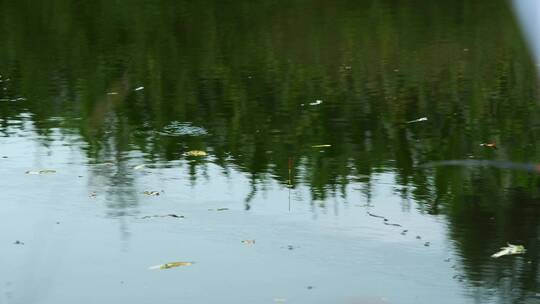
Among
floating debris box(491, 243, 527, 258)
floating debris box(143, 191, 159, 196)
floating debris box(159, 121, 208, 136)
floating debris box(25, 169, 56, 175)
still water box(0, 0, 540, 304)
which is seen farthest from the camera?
floating debris box(159, 121, 208, 136)

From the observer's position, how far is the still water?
13.4 ft

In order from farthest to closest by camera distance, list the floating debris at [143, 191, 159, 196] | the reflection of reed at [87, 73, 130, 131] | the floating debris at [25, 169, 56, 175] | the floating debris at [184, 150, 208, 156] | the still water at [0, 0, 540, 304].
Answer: the reflection of reed at [87, 73, 130, 131]
the floating debris at [184, 150, 208, 156]
the floating debris at [25, 169, 56, 175]
the floating debris at [143, 191, 159, 196]
the still water at [0, 0, 540, 304]

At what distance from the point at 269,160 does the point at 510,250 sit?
73.1 inches

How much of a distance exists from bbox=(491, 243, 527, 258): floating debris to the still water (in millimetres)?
33

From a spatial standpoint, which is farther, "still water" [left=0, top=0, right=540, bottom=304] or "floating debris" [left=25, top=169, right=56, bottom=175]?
"floating debris" [left=25, top=169, right=56, bottom=175]

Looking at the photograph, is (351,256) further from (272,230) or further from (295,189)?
(295,189)

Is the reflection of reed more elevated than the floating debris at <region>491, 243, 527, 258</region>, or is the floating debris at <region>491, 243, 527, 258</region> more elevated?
the reflection of reed

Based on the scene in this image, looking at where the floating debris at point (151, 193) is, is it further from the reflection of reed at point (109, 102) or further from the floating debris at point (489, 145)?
the floating debris at point (489, 145)

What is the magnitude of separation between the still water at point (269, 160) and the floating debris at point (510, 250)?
3cm

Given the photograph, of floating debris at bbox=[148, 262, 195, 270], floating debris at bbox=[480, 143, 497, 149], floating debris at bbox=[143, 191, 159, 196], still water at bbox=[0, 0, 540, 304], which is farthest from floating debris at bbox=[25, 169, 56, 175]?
floating debris at bbox=[480, 143, 497, 149]

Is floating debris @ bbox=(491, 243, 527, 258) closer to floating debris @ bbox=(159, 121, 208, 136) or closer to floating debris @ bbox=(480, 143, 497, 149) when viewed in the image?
floating debris @ bbox=(480, 143, 497, 149)

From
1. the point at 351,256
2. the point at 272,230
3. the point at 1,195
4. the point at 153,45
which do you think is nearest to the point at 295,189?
the point at 272,230

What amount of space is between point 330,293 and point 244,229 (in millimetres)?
909

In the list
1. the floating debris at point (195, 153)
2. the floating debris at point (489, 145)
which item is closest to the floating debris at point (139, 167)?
the floating debris at point (195, 153)
